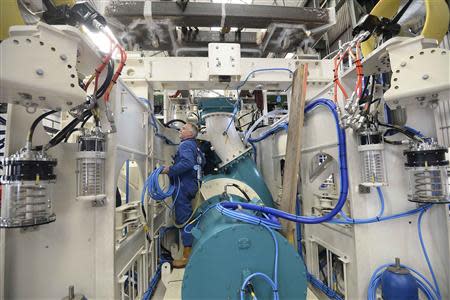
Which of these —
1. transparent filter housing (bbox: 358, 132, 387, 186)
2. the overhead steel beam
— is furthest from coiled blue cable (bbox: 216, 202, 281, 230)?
the overhead steel beam

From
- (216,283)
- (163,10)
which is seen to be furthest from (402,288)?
(163,10)

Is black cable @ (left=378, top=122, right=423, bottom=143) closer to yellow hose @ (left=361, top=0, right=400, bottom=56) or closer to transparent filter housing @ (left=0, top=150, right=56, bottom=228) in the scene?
yellow hose @ (left=361, top=0, right=400, bottom=56)

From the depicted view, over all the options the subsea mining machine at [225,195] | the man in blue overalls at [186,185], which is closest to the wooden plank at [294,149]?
the subsea mining machine at [225,195]

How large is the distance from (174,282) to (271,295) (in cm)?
122

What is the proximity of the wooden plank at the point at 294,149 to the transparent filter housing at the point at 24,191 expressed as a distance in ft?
4.97

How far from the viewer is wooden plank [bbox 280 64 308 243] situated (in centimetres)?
175

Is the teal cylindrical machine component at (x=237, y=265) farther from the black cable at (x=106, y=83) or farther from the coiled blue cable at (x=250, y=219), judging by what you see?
the black cable at (x=106, y=83)

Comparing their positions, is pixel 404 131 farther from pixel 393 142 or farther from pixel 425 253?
pixel 425 253

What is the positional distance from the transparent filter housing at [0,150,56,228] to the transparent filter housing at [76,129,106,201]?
14 cm

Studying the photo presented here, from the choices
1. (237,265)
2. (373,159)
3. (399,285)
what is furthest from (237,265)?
(373,159)

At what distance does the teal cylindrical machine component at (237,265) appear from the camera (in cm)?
117

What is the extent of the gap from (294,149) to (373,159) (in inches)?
23.4

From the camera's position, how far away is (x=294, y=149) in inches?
70.5

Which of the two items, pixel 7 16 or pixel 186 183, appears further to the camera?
pixel 186 183
